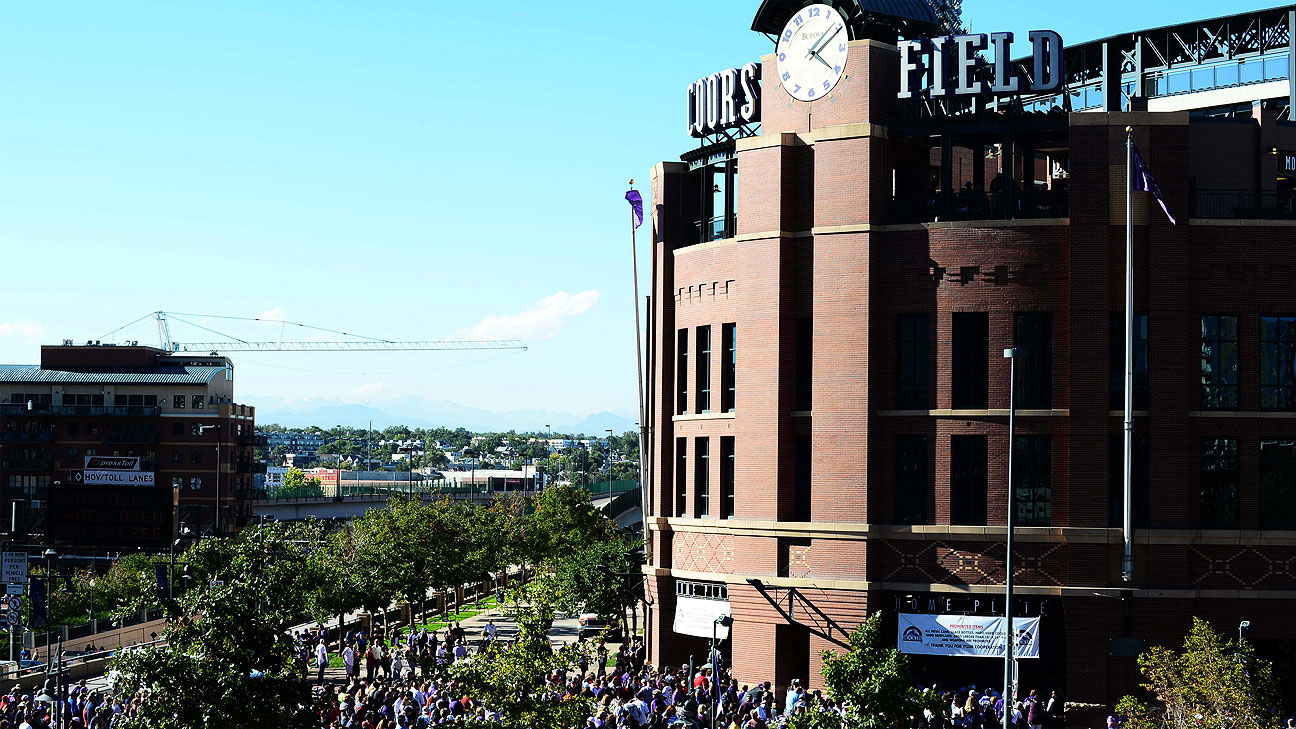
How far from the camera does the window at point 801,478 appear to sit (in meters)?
51.5

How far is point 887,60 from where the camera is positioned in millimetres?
51000

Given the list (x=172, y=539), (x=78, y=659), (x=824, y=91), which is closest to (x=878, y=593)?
(x=824, y=91)

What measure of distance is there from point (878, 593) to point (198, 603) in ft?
90.4

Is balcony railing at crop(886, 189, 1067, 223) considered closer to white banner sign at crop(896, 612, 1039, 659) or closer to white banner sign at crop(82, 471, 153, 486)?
white banner sign at crop(896, 612, 1039, 659)

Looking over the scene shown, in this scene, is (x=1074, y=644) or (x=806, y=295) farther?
(x=806, y=295)

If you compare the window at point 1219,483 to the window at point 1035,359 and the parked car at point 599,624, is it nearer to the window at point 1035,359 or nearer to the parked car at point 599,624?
the window at point 1035,359

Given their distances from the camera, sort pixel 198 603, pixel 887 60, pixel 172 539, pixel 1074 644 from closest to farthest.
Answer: pixel 198 603 → pixel 1074 644 → pixel 887 60 → pixel 172 539

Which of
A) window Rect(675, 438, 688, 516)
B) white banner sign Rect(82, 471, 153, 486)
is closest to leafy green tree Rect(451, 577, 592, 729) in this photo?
window Rect(675, 438, 688, 516)

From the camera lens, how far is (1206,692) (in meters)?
35.7

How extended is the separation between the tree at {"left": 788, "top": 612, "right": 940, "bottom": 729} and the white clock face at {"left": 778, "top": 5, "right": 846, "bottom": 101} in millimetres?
23403

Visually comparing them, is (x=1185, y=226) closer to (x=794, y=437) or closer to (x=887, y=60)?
(x=887, y=60)

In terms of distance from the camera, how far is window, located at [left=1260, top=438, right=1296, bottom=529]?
4800cm

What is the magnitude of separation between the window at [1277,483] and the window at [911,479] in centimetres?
1097

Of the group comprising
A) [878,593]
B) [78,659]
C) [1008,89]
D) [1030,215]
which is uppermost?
[1008,89]
